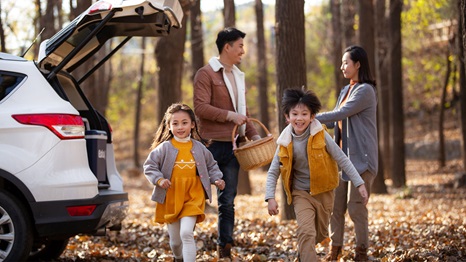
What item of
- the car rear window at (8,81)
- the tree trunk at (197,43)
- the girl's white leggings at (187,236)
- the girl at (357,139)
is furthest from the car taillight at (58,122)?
the tree trunk at (197,43)

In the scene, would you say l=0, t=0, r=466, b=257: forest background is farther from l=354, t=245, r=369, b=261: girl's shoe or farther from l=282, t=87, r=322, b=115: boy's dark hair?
l=354, t=245, r=369, b=261: girl's shoe

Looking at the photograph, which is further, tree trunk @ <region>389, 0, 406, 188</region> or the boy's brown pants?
tree trunk @ <region>389, 0, 406, 188</region>

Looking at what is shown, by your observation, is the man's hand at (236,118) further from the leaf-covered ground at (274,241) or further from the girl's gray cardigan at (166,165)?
the leaf-covered ground at (274,241)

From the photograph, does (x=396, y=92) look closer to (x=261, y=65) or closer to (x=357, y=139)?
(x=261, y=65)

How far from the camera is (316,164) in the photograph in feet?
20.5

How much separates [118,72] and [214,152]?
43744 millimetres

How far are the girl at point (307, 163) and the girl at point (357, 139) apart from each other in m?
0.87

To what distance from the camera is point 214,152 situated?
7430 mm

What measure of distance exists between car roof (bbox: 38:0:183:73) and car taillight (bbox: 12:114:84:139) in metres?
0.57

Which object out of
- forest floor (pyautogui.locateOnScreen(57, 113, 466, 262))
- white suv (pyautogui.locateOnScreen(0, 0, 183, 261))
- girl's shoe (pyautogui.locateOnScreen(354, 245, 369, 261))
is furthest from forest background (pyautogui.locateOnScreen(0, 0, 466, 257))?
white suv (pyautogui.locateOnScreen(0, 0, 183, 261))

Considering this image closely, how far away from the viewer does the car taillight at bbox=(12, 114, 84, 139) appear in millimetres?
6309

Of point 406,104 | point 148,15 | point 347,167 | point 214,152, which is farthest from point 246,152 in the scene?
point 406,104

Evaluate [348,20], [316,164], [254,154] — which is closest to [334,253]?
[254,154]

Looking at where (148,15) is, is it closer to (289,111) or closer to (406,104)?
(289,111)
